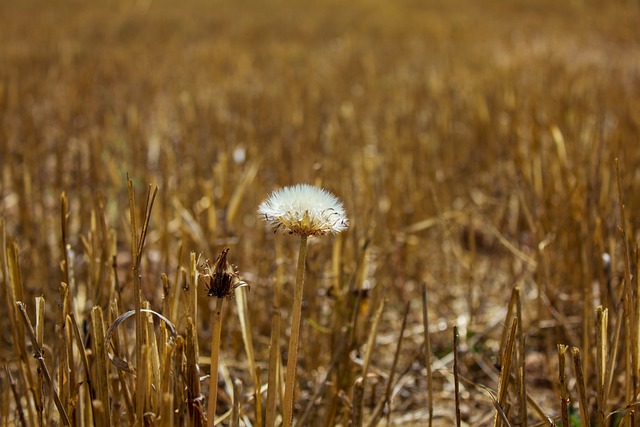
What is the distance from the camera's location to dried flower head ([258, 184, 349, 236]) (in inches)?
27.2

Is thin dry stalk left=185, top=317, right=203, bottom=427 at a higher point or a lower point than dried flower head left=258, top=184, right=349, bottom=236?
lower

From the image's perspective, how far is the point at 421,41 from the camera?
23.1ft

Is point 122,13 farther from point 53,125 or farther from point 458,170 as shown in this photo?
point 458,170

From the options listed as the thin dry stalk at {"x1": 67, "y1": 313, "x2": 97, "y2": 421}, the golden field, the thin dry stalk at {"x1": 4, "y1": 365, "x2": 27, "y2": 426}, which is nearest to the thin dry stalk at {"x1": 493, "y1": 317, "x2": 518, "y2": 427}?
the golden field

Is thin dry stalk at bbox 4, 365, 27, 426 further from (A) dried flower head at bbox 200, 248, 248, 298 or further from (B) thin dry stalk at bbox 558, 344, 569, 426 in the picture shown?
(B) thin dry stalk at bbox 558, 344, 569, 426

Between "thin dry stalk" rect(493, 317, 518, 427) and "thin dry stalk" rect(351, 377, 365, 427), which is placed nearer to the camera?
"thin dry stalk" rect(493, 317, 518, 427)

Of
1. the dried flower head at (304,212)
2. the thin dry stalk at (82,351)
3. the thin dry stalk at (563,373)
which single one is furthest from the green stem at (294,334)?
the thin dry stalk at (563,373)

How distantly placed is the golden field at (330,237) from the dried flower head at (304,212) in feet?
0.45

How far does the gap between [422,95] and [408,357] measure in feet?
8.45

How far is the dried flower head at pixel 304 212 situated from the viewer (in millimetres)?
692

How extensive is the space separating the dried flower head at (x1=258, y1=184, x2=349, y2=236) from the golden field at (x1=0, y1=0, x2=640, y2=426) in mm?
138

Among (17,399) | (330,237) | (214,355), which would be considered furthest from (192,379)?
(330,237)

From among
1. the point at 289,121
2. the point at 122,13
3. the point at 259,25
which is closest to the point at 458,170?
the point at 289,121

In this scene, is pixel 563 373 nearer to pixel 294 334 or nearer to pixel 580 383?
pixel 580 383
